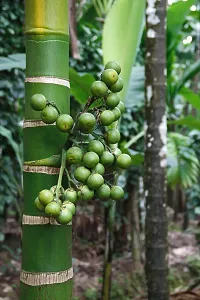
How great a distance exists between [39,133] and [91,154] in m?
0.10

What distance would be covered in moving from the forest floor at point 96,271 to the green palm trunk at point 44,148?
1.71 m

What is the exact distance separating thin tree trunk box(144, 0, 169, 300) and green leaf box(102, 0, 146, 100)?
0.20 meters

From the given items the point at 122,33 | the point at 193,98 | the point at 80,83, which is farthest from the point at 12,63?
the point at 193,98

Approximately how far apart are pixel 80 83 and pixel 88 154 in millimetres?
1341

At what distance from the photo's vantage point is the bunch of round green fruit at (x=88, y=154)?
59 centimetres

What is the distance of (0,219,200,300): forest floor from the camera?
117 inches

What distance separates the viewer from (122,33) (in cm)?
169

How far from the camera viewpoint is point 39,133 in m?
0.66

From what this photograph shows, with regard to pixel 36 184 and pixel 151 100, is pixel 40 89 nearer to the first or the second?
pixel 36 184

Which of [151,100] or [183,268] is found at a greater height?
[151,100]

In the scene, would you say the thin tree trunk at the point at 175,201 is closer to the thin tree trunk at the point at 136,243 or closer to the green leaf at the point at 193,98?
the thin tree trunk at the point at 136,243

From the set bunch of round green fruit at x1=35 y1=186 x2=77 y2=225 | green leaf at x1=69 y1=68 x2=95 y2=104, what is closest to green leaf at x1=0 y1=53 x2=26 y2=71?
green leaf at x1=69 y1=68 x2=95 y2=104

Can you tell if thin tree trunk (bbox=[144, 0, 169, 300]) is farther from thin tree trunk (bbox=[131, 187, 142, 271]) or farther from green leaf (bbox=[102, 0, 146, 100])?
thin tree trunk (bbox=[131, 187, 142, 271])

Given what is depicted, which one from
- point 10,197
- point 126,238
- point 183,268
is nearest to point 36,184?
point 10,197
